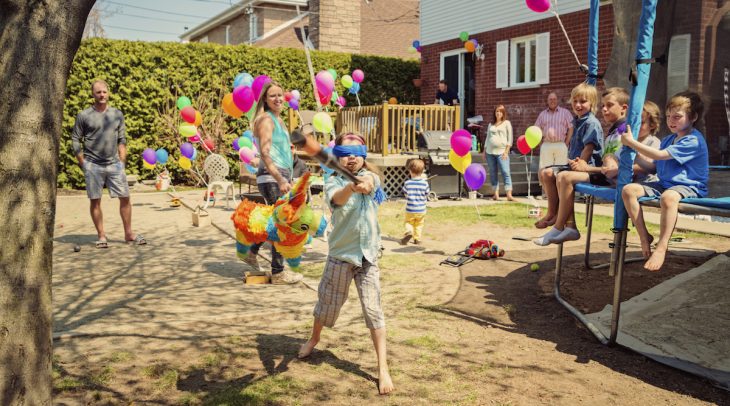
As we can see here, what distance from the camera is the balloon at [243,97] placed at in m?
6.88

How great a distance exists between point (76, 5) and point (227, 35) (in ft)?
107

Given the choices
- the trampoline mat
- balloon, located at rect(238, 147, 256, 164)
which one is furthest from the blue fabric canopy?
balloon, located at rect(238, 147, 256, 164)

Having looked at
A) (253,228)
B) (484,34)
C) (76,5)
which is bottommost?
(253,228)

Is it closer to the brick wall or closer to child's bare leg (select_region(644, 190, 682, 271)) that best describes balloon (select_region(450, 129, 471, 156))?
child's bare leg (select_region(644, 190, 682, 271))

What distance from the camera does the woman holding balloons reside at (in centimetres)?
523

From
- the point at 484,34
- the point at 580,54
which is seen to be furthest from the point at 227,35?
the point at 580,54

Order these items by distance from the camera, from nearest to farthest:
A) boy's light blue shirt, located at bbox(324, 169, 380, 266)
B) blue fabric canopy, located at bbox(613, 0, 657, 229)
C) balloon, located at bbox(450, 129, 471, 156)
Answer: boy's light blue shirt, located at bbox(324, 169, 380, 266) → blue fabric canopy, located at bbox(613, 0, 657, 229) → balloon, located at bbox(450, 129, 471, 156)

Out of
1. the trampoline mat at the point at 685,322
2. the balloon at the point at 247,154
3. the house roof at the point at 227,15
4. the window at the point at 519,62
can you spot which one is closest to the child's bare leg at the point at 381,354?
the trampoline mat at the point at 685,322

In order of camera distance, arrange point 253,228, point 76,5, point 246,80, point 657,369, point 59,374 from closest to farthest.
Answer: point 76,5 < point 59,374 < point 657,369 < point 253,228 < point 246,80

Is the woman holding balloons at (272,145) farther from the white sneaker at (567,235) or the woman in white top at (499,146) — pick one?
the woman in white top at (499,146)

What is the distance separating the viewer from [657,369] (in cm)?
382

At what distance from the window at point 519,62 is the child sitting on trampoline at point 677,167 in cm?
1189

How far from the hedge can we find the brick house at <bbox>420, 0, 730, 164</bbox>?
4.74m

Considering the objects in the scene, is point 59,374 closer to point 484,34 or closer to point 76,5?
point 76,5
